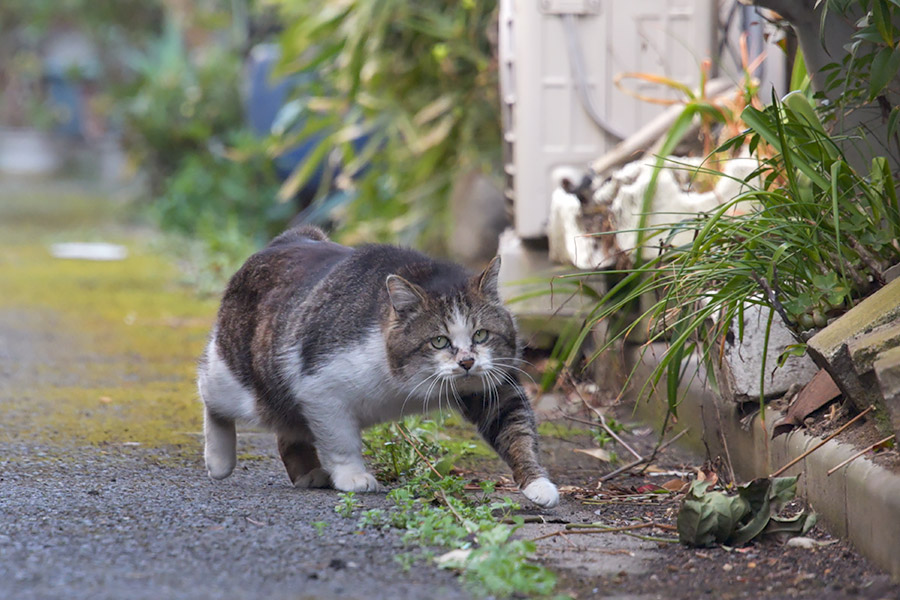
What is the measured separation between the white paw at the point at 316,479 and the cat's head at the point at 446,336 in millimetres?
377

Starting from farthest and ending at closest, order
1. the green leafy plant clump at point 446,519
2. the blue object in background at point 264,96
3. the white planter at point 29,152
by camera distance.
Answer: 1. the white planter at point 29,152
2. the blue object in background at point 264,96
3. the green leafy plant clump at point 446,519

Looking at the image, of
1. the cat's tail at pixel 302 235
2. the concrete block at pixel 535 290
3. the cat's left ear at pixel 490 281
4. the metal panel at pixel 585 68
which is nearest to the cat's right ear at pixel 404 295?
the cat's left ear at pixel 490 281

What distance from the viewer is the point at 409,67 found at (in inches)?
284

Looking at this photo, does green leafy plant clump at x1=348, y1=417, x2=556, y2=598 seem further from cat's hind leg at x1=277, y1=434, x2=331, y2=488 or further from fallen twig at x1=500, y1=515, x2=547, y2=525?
cat's hind leg at x1=277, y1=434, x2=331, y2=488

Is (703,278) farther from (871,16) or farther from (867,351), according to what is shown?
(871,16)

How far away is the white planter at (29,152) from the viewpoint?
2072cm

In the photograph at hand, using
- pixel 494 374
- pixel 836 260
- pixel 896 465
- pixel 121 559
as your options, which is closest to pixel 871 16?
pixel 836 260

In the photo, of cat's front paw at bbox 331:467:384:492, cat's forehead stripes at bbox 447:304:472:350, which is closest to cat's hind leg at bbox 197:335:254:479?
cat's front paw at bbox 331:467:384:492

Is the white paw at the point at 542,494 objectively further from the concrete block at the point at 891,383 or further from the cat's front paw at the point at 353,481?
the concrete block at the point at 891,383

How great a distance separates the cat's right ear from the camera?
3.08 m

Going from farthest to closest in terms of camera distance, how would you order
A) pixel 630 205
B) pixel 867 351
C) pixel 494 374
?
pixel 630 205 → pixel 494 374 → pixel 867 351

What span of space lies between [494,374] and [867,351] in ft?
3.23

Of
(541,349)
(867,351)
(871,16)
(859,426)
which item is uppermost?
(871,16)

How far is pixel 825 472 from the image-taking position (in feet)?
8.70
